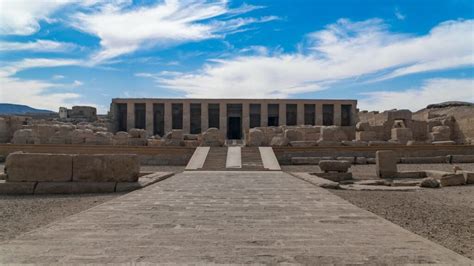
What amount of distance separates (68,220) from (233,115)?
120 feet

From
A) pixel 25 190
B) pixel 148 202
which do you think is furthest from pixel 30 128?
pixel 148 202

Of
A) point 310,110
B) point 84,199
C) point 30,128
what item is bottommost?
point 84,199

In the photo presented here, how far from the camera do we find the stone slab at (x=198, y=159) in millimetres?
15144

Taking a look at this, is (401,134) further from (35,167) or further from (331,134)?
(35,167)

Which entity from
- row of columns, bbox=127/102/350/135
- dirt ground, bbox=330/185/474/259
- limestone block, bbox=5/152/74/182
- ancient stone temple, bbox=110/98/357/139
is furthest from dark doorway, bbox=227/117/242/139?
limestone block, bbox=5/152/74/182

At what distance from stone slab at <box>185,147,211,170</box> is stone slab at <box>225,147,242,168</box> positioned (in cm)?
106

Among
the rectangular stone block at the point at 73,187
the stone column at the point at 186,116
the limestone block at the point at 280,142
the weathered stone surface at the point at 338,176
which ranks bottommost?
the weathered stone surface at the point at 338,176

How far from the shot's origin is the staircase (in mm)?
14945

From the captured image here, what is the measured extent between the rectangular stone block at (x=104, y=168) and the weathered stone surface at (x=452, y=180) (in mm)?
8786

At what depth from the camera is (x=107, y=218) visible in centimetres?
516

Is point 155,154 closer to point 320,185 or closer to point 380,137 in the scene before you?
point 320,185

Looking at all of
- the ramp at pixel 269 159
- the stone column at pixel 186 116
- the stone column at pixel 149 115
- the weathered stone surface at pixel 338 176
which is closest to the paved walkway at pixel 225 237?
the weathered stone surface at pixel 338 176

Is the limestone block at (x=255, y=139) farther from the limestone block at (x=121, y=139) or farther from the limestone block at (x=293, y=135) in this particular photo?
the limestone block at (x=121, y=139)

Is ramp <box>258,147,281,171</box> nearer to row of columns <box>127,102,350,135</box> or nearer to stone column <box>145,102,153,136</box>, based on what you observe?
row of columns <box>127,102,350,135</box>
